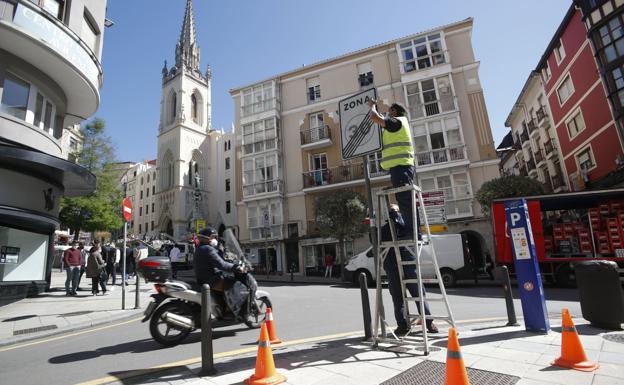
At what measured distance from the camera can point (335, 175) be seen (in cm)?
2514

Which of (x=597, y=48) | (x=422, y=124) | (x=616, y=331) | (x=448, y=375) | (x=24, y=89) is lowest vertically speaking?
(x=616, y=331)

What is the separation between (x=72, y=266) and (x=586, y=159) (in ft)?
99.0

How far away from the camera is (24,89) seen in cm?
1070

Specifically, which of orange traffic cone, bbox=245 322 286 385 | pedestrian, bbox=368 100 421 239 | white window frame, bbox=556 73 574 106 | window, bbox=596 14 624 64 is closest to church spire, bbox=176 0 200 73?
white window frame, bbox=556 73 574 106

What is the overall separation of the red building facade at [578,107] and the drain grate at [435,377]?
23185 millimetres

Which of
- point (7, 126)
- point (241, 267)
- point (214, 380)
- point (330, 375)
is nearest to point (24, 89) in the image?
point (7, 126)

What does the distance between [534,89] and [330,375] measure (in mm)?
35328

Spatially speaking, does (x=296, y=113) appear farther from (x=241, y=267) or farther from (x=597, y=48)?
(x=241, y=267)

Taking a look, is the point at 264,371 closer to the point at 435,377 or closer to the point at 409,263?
the point at 435,377

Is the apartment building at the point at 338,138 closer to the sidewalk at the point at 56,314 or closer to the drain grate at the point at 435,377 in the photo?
the sidewalk at the point at 56,314

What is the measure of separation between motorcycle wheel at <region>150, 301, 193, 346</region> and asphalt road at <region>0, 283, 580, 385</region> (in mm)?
140

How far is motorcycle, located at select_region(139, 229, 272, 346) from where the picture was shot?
523 centimetres

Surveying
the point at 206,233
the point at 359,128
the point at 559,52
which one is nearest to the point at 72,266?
the point at 206,233

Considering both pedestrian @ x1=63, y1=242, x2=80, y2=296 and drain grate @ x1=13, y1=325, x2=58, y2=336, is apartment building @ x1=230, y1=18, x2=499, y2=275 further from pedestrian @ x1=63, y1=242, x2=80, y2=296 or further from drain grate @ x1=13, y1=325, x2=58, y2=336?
drain grate @ x1=13, y1=325, x2=58, y2=336
